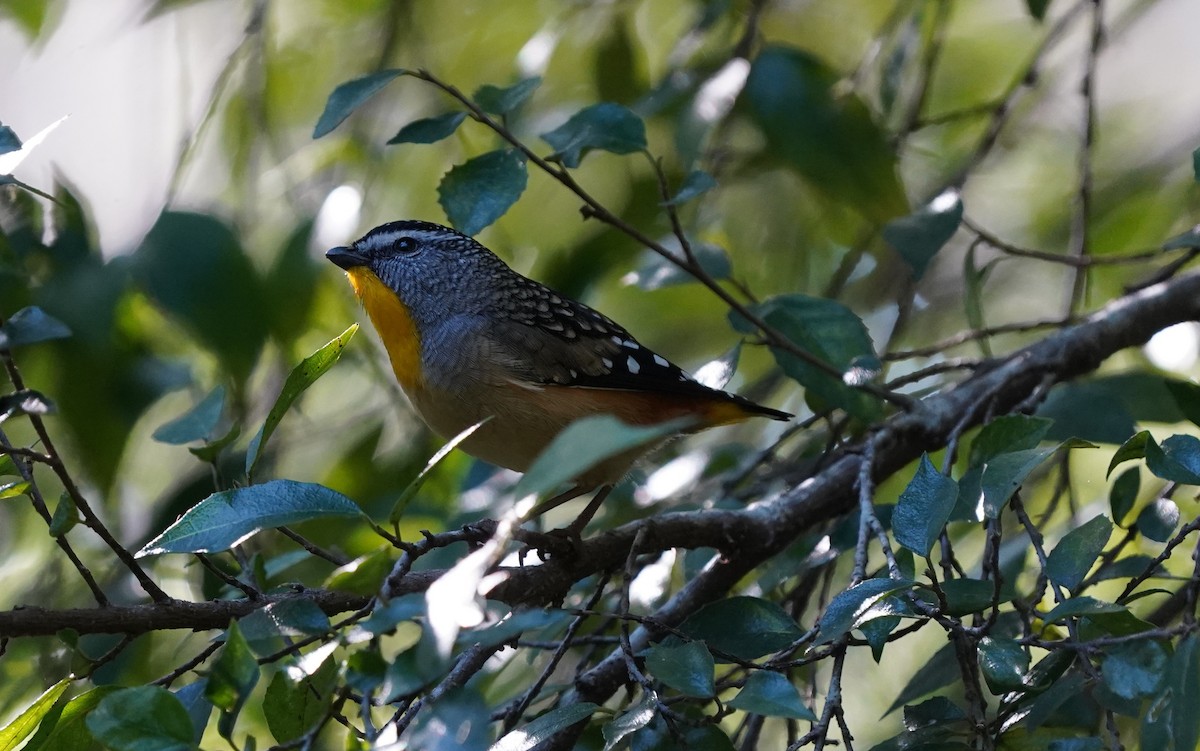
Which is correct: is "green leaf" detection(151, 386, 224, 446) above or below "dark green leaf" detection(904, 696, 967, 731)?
above

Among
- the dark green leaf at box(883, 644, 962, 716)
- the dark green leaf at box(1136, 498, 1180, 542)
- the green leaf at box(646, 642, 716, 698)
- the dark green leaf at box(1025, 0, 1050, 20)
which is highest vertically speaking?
the dark green leaf at box(1025, 0, 1050, 20)

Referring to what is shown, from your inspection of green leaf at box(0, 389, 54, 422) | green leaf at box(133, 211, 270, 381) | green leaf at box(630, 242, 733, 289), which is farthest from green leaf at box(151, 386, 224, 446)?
green leaf at box(630, 242, 733, 289)

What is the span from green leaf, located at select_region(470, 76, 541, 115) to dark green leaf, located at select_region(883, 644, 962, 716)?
1902 millimetres

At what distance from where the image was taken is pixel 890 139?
188 inches

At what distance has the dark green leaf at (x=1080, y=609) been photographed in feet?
6.50

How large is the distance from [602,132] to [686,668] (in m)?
1.60

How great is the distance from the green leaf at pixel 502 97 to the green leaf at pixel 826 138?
1.36 meters

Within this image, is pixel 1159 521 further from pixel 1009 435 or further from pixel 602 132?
pixel 602 132

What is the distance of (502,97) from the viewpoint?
3.07 metres

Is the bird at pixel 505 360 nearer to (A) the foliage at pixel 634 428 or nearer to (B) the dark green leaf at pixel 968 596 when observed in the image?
(A) the foliage at pixel 634 428

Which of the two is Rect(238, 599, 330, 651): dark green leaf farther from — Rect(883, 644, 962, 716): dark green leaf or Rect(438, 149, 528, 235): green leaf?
Rect(883, 644, 962, 716): dark green leaf

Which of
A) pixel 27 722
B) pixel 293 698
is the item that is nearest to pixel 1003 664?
pixel 293 698

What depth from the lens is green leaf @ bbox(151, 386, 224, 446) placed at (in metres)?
2.80

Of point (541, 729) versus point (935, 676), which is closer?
point (541, 729)
